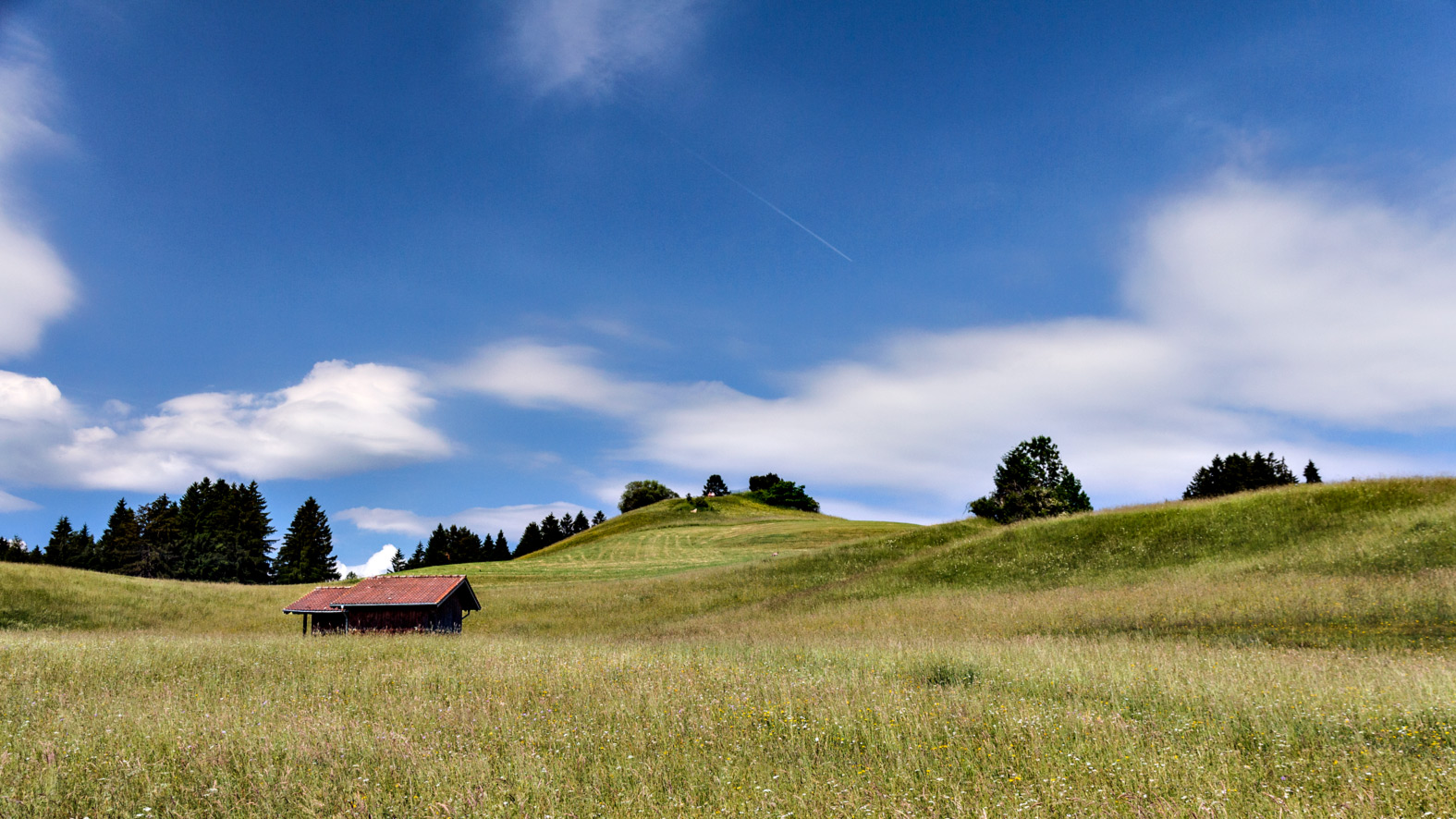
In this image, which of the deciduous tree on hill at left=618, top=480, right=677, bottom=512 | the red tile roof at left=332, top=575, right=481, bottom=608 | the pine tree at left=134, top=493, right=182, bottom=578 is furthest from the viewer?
the deciduous tree on hill at left=618, top=480, right=677, bottom=512

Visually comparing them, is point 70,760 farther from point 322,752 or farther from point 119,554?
point 119,554

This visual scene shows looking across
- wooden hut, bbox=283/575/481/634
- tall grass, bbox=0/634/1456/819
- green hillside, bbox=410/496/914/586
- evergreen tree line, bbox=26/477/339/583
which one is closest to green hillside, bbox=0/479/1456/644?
wooden hut, bbox=283/575/481/634

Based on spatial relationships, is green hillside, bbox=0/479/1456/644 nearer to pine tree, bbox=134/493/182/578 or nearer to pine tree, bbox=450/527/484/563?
pine tree, bbox=134/493/182/578

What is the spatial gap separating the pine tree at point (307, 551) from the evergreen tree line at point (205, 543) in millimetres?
114

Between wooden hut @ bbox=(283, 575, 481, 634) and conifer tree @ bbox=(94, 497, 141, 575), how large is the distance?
2917 inches

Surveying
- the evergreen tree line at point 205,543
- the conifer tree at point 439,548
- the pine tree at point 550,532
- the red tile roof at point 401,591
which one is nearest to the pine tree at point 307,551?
the evergreen tree line at point 205,543

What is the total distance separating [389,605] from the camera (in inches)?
1172

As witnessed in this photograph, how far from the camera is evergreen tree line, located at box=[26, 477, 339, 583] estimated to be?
276 ft

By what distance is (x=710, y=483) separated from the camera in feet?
599

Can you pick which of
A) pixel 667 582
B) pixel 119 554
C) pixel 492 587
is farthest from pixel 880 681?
pixel 119 554

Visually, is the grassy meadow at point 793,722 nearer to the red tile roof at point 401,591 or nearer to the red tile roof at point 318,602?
the red tile roof at point 401,591

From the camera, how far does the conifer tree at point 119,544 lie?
84.6 meters

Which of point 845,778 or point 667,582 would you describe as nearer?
point 845,778

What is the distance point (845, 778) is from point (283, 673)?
10.4 m
